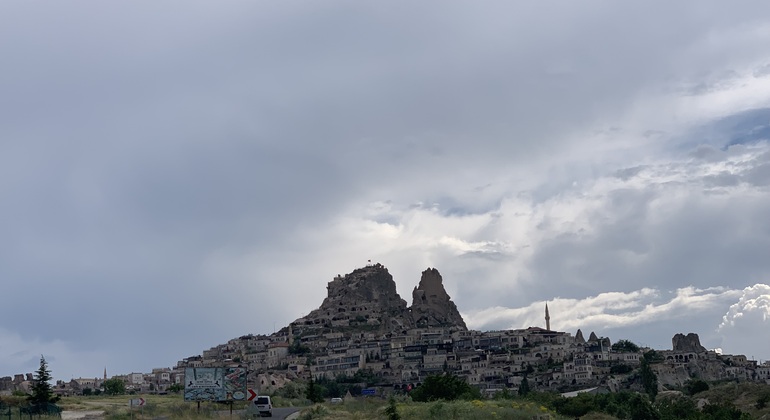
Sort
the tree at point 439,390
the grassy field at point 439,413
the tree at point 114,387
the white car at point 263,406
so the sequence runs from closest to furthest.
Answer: the grassy field at point 439,413 < the white car at point 263,406 < the tree at point 439,390 < the tree at point 114,387

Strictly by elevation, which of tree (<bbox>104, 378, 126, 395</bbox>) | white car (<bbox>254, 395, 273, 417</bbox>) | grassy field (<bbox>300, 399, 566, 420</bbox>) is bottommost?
grassy field (<bbox>300, 399, 566, 420</bbox>)

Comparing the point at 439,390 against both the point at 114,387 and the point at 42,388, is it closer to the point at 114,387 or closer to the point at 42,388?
the point at 42,388

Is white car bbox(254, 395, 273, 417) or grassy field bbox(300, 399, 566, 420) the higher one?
white car bbox(254, 395, 273, 417)

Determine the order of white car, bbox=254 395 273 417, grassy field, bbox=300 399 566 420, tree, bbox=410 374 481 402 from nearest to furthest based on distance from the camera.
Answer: grassy field, bbox=300 399 566 420 < white car, bbox=254 395 273 417 < tree, bbox=410 374 481 402

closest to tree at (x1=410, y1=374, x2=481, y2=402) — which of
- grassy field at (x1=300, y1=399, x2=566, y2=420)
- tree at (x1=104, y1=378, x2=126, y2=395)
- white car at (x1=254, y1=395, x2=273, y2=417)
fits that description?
white car at (x1=254, y1=395, x2=273, y2=417)

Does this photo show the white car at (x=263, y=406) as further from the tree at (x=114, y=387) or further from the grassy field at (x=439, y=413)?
the tree at (x=114, y=387)

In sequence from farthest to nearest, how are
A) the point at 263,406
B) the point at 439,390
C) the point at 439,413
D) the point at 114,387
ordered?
1. the point at 114,387
2. the point at 439,390
3. the point at 263,406
4. the point at 439,413

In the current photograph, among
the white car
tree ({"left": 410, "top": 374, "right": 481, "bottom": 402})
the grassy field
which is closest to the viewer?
the grassy field

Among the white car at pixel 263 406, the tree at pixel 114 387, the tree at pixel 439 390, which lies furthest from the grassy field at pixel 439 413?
the tree at pixel 114 387

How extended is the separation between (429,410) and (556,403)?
1338 inches

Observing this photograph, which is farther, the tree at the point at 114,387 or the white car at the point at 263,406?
the tree at the point at 114,387

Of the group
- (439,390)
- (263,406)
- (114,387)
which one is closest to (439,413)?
(263,406)

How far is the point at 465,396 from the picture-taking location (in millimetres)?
84562

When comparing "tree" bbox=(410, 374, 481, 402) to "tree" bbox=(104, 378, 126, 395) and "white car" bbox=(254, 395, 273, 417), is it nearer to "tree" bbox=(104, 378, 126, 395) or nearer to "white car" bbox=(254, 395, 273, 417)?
"white car" bbox=(254, 395, 273, 417)
